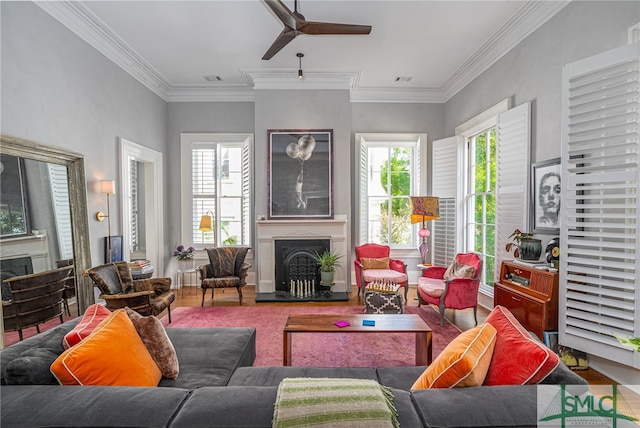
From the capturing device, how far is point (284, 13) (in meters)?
2.71

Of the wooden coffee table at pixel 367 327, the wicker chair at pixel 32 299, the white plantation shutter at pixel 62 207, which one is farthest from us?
the white plantation shutter at pixel 62 207

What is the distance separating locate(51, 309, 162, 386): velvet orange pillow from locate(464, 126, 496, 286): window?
164 inches

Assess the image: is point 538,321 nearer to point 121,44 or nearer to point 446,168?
point 446,168

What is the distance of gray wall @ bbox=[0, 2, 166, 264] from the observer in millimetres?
2750

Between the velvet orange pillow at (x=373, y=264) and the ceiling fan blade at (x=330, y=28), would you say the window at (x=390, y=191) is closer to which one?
the velvet orange pillow at (x=373, y=264)

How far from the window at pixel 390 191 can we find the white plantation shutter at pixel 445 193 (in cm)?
40

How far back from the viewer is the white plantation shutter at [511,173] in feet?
11.5

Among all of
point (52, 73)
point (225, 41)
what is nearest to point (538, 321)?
point (225, 41)

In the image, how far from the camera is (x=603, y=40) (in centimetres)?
261

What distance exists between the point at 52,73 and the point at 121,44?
4.02ft

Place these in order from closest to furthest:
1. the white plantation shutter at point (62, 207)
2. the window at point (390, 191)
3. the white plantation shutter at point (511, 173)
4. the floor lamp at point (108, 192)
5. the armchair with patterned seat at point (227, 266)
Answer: the white plantation shutter at point (62, 207)
the white plantation shutter at point (511, 173)
the floor lamp at point (108, 192)
the armchair with patterned seat at point (227, 266)
the window at point (390, 191)

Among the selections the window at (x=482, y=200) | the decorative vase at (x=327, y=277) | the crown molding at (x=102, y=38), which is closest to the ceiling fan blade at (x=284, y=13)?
the crown molding at (x=102, y=38)

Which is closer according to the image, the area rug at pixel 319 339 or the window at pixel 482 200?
the area rug at pixel 319 339

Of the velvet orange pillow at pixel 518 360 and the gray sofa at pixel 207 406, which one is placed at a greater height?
the velvet orange pillow at pixel 518 360
